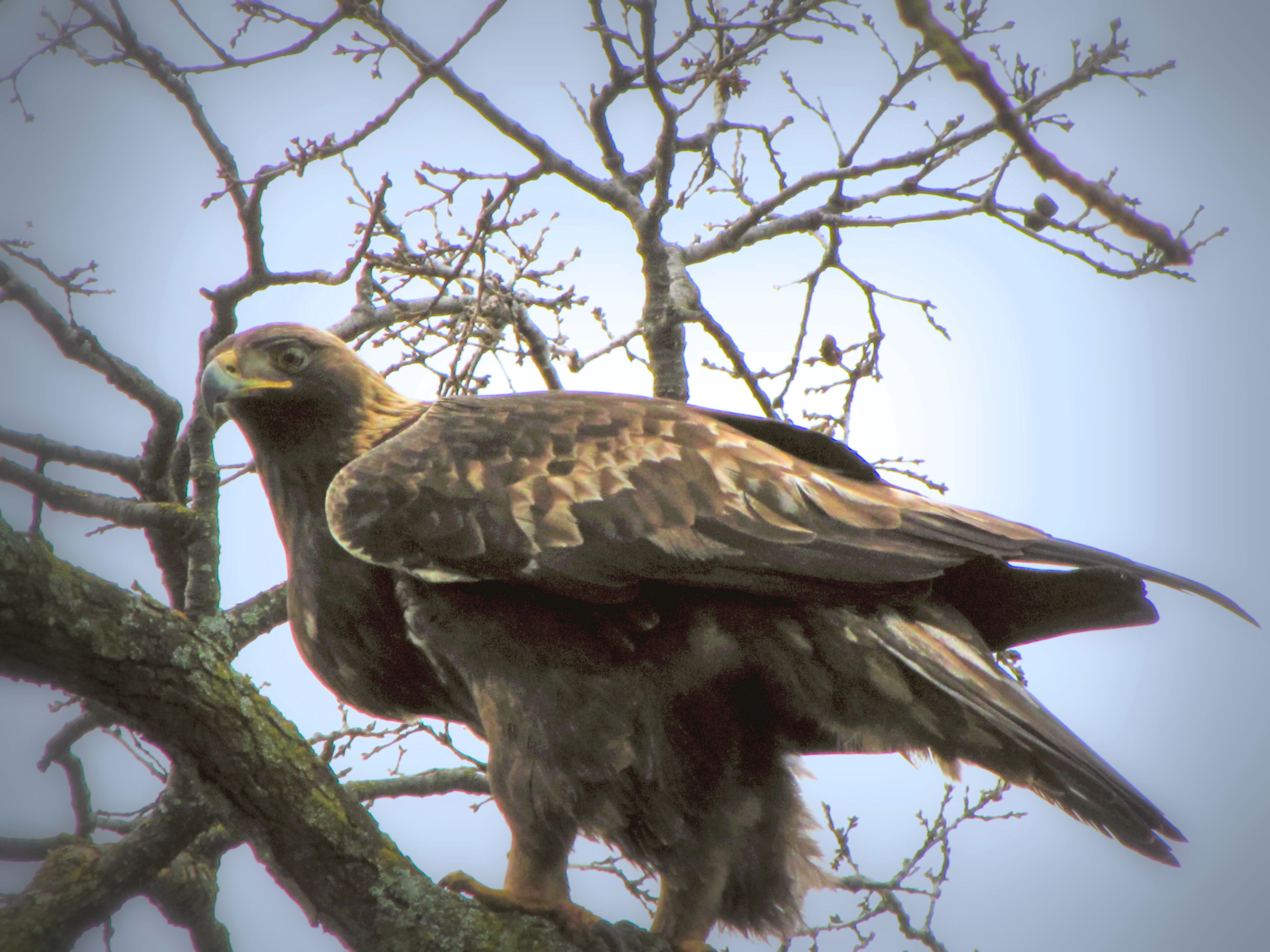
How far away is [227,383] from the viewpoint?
3219 mm

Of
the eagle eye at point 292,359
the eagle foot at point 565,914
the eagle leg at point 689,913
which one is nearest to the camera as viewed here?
the eagle foot at point 565,914

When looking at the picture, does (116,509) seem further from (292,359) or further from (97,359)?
(292,359)

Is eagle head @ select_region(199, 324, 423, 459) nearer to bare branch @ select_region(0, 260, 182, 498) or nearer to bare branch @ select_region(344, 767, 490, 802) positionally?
bare branch @ select_region(0, 260, 182, 498)

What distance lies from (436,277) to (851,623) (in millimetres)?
2503

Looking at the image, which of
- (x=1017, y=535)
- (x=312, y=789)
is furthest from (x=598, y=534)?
(x=1017, y=535)

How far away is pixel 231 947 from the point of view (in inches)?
156

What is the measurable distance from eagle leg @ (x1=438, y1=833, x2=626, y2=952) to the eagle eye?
1.69 metres

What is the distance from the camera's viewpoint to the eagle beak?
10.5 ft

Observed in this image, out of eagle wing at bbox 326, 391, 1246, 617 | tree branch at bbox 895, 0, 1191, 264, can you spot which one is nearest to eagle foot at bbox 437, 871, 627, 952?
eagle wing at bbox 326, 391, 1246, 617

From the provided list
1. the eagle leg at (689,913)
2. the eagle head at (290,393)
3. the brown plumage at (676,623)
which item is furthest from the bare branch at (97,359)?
the eagle leg at (689,913)

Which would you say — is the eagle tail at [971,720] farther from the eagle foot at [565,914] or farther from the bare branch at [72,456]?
the bare branch at [72,456]

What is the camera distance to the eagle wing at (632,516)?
2752 mm

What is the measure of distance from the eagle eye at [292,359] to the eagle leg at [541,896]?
5.56 feet

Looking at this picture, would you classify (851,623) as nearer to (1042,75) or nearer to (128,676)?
(128,676)
